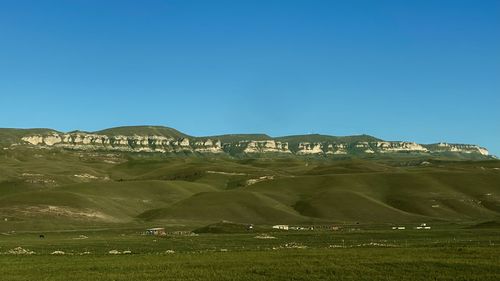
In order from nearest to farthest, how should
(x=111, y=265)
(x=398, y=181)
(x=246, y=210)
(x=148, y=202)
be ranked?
(x=111, y=265) → (x=246, y=210) → (x=148, y=202) → (x=398, y=181)

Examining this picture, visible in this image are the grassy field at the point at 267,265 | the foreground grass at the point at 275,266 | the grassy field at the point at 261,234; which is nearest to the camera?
the foreground grass at the point at 275,266

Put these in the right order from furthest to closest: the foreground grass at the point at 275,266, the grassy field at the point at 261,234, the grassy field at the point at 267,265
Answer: the grassy field at the point at 261,234 < the grassy field at the point at 267,265 < the foreground grass at the point at 275,266

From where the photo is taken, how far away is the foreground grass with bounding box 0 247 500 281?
44.8 meters

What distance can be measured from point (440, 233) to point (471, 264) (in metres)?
48.3

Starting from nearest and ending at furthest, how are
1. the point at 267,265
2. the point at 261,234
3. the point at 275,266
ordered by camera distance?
1. the point at 275,266
2. the point at 267,265
3. the point at 261,234

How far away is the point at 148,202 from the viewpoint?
187m

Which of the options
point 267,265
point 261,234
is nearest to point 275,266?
point 267,265

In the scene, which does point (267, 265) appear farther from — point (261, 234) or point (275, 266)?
point (261, 234)

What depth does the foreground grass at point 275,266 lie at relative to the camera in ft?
147

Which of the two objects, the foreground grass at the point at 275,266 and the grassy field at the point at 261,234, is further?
the grassy field at the point at 261,234

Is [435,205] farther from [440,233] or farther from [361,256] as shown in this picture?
[361,256]

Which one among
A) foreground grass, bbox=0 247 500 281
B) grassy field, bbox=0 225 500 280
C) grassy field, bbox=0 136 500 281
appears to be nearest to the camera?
foreground grass, bbox=0 247 500 281

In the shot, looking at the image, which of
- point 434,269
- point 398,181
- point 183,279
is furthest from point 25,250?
point 398,181

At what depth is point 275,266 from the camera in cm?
5000
